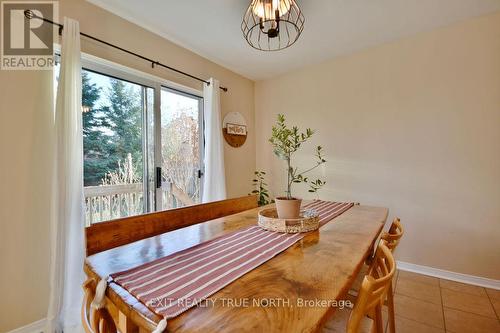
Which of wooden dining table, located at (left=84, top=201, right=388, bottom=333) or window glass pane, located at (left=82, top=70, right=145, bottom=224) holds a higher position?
window glass pane, located at (left=82, top=70, right=145, bottom=224)

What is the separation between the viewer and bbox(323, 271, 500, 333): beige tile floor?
1.58 meters

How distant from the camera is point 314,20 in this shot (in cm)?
209

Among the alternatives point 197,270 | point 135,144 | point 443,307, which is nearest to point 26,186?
point 135,144

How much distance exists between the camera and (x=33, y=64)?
1562mm

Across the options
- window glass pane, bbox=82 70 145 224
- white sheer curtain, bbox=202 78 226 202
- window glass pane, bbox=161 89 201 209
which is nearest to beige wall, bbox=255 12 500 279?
white sheer curtain, bbox=202 78 226 202

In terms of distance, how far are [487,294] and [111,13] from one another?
394cm

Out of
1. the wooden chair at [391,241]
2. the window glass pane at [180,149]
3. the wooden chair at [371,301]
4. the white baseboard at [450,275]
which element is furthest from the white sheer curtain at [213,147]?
the white baseboard at [450,275]

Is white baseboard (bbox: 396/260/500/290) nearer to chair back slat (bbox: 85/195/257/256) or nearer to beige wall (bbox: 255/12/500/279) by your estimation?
beige wall (bbox: 255/12/500/279)

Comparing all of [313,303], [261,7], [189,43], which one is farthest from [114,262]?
[189,43]

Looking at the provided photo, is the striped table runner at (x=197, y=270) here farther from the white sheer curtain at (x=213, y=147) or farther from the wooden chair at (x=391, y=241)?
the white sheer curtain at (x=213, y=147)

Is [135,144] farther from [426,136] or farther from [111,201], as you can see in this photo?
[426,136]

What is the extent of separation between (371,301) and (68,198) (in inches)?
71.5

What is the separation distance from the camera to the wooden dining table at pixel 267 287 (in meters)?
0.54

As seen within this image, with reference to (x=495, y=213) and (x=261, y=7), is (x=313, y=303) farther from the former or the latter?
(x=495, y=213)
